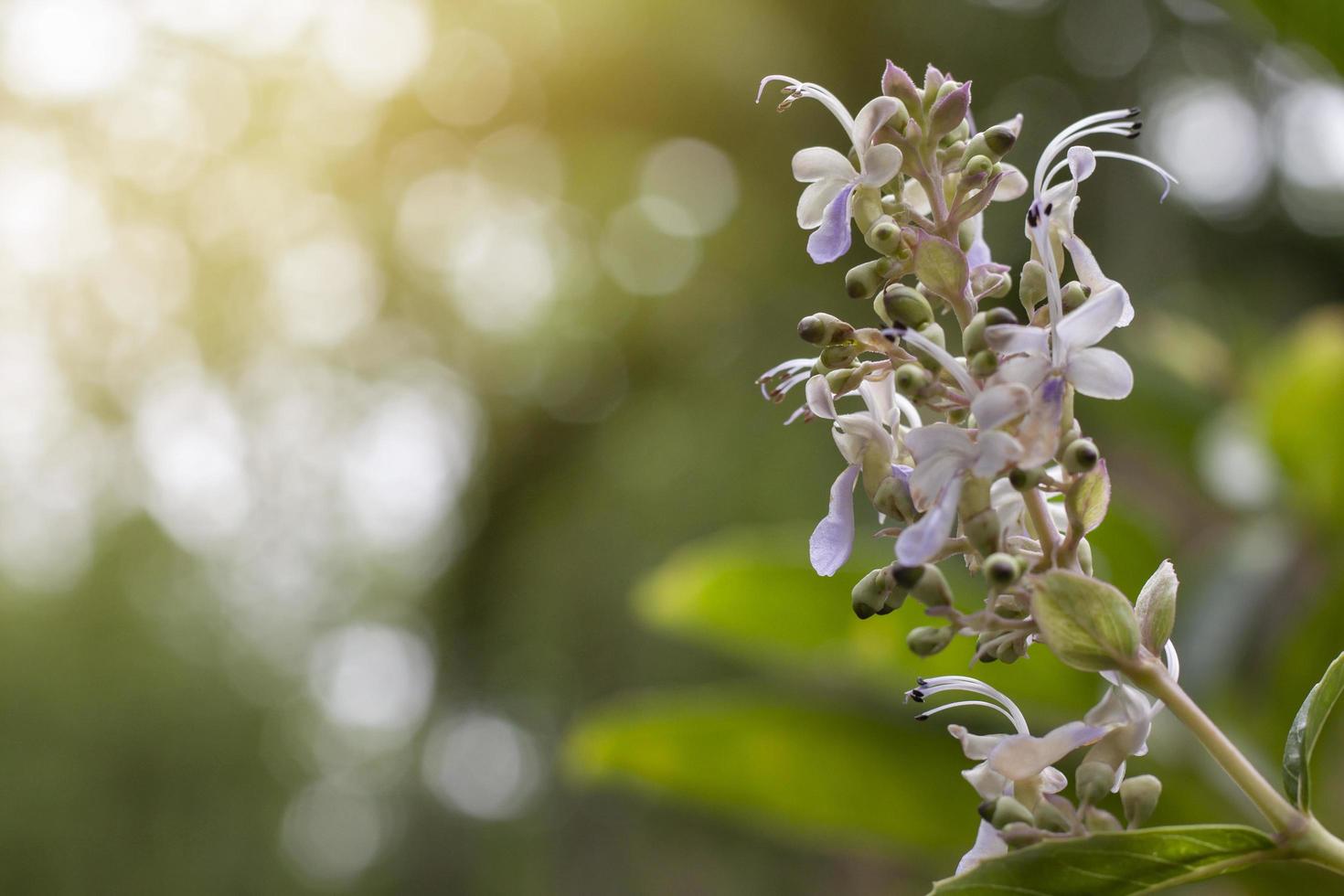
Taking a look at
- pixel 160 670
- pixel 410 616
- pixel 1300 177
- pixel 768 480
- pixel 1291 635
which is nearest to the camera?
pixel 1291 635

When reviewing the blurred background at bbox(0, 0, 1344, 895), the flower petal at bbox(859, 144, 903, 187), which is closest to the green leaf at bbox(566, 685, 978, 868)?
the blurred background at bbox(0, 0, 1344, 895)

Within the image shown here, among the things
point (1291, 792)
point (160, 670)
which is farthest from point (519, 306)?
point (1291, 792)

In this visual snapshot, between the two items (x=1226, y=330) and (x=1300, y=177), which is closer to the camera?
(x=1226, y=330)

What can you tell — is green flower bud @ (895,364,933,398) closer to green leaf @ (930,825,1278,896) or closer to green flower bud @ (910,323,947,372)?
green flower bud @ (910,323,947,372)

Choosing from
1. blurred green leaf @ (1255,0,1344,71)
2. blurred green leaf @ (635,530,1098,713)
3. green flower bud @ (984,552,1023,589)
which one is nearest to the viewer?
green flower bud @ (984,552,1023,589)

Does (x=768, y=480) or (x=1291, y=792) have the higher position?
(x=768, y=480)

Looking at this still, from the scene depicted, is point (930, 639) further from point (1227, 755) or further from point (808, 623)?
point (808, 623)

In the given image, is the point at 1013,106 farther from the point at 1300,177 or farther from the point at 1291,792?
the point at 1291,792
